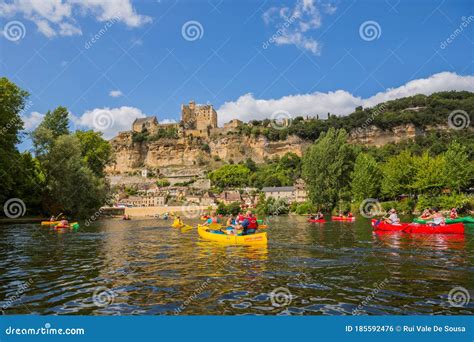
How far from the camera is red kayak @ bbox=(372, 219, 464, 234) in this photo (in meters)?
24.1

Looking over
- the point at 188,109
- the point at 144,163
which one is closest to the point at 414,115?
the point at 188,109

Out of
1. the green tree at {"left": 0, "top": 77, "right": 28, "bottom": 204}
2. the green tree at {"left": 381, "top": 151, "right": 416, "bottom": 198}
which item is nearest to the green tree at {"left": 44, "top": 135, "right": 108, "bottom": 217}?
the green tree at {"left": 0, "top": 77, "right": 28, "bottom": 204}

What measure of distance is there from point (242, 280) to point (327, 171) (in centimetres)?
4938

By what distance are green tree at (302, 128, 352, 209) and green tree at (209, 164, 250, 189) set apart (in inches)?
3104

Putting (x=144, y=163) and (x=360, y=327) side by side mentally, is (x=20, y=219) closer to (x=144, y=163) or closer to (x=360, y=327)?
(x=360, y=327)

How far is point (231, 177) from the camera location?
140750mm

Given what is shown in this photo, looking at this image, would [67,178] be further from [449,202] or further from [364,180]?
[449,202]

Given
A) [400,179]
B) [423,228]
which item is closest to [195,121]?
[400,179]

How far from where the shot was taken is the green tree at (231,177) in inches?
5499

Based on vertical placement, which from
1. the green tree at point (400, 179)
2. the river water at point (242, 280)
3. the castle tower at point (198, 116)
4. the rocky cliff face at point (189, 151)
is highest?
the castle tower at point (198, 116)

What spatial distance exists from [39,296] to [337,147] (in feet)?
180

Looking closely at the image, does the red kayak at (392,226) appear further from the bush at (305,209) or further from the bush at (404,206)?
the bush at (305,209)

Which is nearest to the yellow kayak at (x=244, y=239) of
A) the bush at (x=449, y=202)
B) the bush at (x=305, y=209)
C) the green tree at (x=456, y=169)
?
the bush at (x=449, y=202)

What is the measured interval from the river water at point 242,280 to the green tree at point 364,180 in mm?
40308
